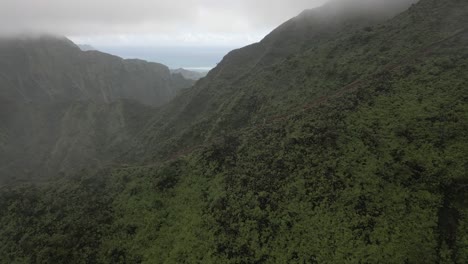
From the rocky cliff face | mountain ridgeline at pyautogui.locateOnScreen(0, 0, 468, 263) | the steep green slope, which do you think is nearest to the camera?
mountain ridgeline at pyautogui.locateOnScreen(0, 0, 468, 263)

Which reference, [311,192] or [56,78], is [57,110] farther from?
[311,192]

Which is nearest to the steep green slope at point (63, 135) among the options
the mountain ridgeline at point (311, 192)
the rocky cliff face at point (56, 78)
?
the rocky cliff face at point (56, 78)

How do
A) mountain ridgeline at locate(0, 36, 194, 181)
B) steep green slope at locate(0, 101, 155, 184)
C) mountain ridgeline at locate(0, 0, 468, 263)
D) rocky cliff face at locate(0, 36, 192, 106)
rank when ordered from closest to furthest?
1. mountain ridgeline at locate(0, 0, 468, 263)
2. steep green slope at locate(0, 101, 155, 184)
3. mountain ridgeline at locate(0, 36, 194, 181)
4. rocky cliff face at locate(0, 36, 192, 106)

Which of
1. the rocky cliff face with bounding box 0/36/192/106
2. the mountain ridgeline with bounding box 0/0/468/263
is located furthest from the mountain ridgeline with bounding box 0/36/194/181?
the mountain ridgeline with bounding box 0/0/468/263

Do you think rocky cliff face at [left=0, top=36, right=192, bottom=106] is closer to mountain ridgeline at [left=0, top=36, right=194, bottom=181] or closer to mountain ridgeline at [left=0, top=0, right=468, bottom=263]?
mountain ridgeline at [left=0, top=36, right=194, bottom=181]

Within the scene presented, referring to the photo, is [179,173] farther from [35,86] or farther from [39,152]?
[35,86]

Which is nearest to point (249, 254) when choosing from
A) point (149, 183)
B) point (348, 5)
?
point (149, 183)

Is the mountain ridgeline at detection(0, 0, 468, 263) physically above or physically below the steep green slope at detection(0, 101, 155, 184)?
above

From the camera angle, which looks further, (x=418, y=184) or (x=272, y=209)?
(x=272, y=209)

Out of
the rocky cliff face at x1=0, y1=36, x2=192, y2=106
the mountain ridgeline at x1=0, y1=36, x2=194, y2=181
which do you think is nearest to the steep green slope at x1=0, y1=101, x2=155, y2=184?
the mountain ridgeline at x1=0, y1=36, x2=194, y2=181

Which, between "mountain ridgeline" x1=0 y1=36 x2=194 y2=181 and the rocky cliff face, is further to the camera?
the rocky cliff face

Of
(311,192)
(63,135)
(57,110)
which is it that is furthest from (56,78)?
(311,192)
